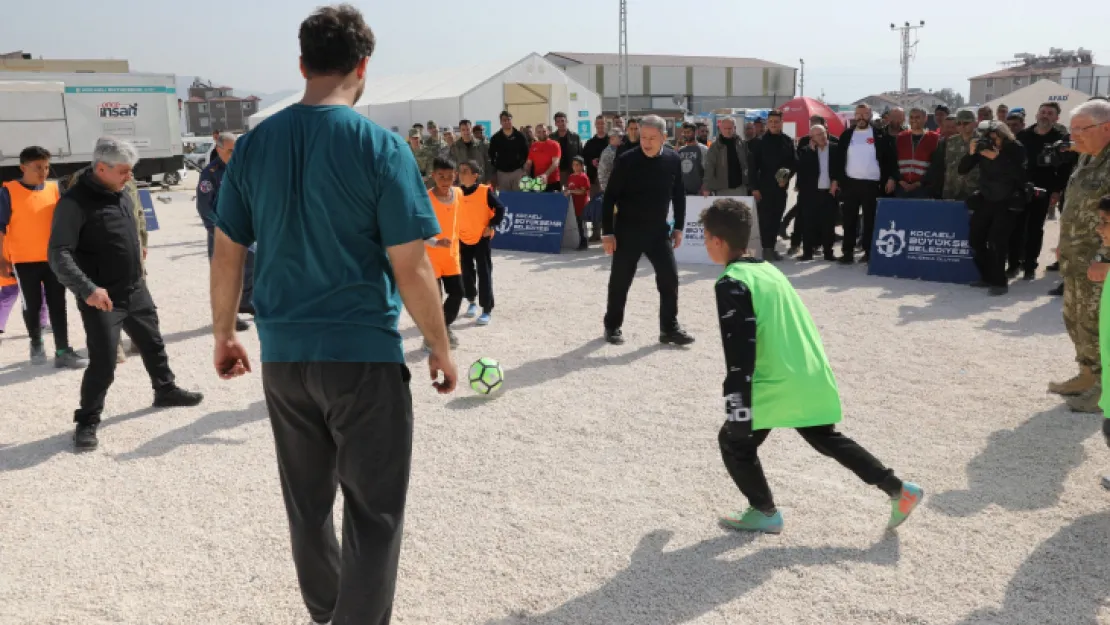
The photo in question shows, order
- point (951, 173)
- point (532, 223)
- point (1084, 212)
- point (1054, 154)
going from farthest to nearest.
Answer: point (532, 223)
point (951, 173)
point (1054, 154)
point (1084, 212)

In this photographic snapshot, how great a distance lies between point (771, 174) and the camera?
40.2 ft

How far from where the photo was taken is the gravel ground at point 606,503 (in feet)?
11.7

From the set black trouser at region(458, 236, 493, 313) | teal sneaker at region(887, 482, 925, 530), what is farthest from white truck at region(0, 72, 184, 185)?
teal sneaker at region(887, 482, 925, 530)

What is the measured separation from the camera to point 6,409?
6445 mm

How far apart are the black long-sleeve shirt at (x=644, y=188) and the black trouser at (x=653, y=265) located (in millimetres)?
83

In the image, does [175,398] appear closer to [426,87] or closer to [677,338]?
[677,338]

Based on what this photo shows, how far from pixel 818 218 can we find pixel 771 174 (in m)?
0.91

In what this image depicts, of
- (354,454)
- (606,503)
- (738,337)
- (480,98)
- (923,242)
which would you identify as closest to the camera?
(354,454)

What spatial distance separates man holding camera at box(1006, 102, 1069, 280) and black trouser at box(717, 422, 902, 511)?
7.76 meters

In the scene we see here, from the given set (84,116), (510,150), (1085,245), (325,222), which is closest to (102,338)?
(325,222)

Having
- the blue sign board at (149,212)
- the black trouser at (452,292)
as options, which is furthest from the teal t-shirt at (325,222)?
the blue sign board at (149,212)

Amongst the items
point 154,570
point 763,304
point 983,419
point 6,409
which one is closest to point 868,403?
point 983,419

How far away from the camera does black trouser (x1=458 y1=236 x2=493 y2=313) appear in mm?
8609

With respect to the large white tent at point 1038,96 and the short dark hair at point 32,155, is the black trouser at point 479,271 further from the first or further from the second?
the large white tent at point 1038,96
